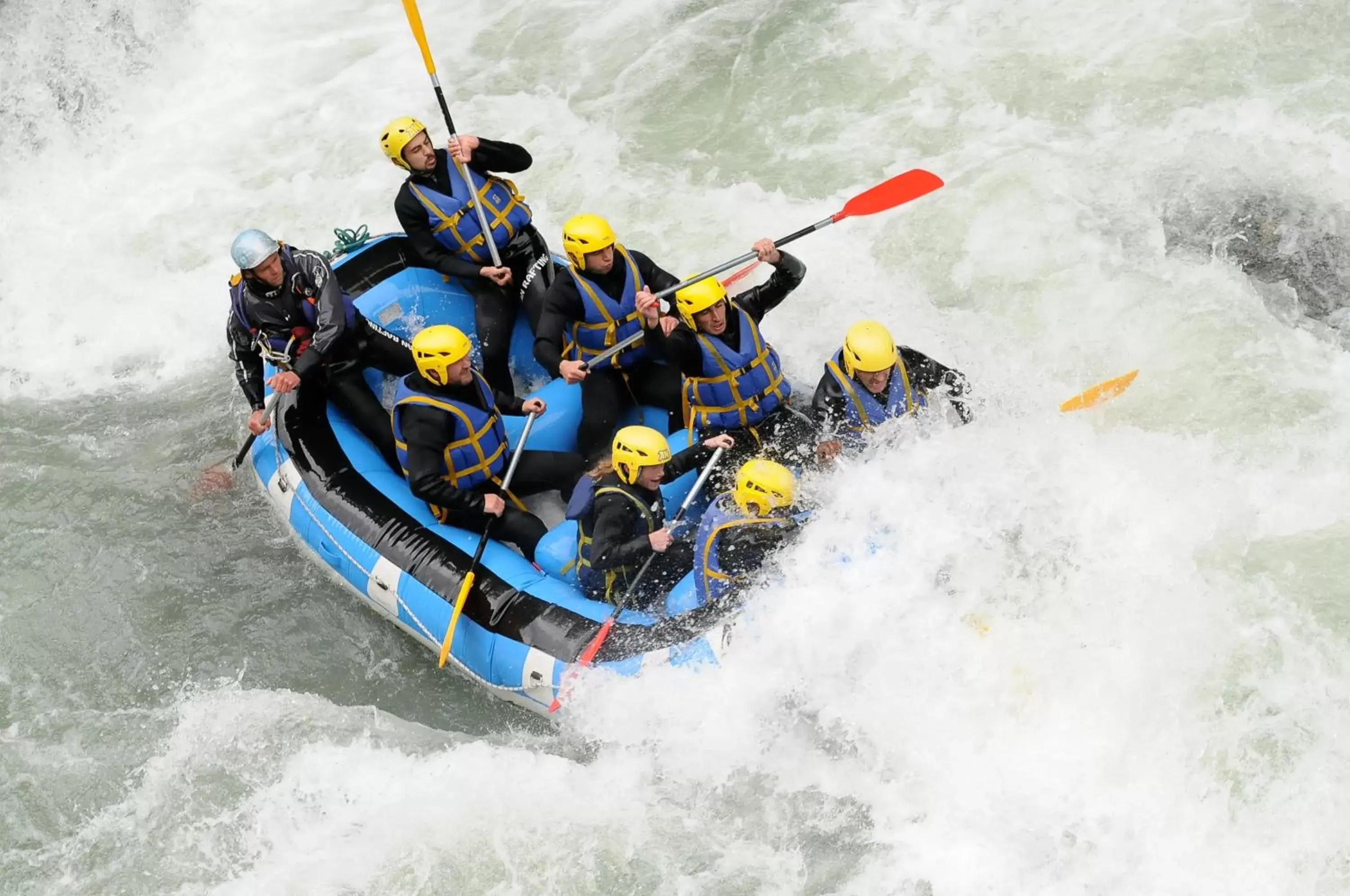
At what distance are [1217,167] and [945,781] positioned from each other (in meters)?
4.74

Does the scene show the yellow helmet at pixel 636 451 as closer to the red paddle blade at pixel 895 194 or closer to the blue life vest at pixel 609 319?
the blue life vest at pixel 609 319

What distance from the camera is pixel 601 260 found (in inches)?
221

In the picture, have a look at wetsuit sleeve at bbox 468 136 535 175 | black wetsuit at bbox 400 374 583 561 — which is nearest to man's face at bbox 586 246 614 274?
black wetsuit at bbox 400 374 583 561

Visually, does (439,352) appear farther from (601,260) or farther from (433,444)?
(601,260)

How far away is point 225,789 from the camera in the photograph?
17.0 ft

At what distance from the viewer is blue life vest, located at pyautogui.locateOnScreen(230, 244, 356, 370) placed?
5.76 metres

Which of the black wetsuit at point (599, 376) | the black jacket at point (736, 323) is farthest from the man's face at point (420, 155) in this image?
the black jacket at point (736, 323)

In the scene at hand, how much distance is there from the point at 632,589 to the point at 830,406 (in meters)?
1.13

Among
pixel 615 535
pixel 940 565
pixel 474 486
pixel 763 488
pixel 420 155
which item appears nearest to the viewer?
pixel 763 488

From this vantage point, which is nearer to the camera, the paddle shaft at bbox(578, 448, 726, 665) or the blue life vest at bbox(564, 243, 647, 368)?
the paddle shaft at bbox(578, 448, 726, 665)

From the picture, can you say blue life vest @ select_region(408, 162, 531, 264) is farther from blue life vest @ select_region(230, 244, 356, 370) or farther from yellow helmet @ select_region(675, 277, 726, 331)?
yellow helmet @ select_region(675, 277, 726, 331)

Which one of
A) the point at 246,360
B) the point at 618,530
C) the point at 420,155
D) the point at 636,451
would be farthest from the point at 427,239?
the point at 618,530

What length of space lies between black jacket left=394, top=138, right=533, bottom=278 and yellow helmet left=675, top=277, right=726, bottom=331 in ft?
4.35

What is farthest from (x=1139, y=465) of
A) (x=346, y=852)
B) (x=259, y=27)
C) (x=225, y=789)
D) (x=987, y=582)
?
(x=259, y=27)
